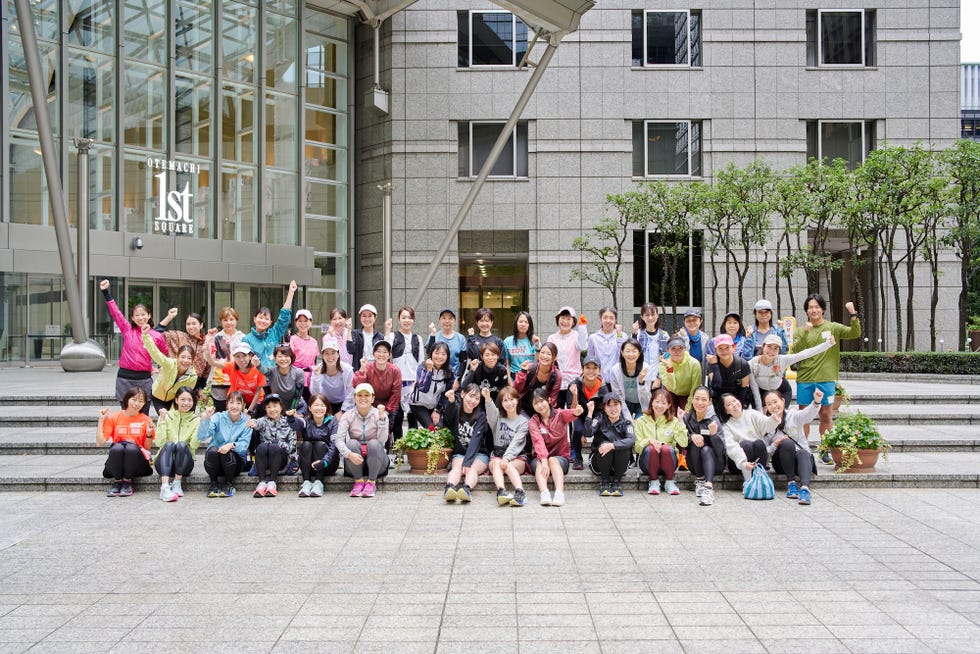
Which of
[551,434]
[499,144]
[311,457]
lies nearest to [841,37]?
[499,144]

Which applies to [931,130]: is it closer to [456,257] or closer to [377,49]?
[456,257]

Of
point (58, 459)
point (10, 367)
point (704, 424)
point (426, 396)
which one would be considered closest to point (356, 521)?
point (426, 396)

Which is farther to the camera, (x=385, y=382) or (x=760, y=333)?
(x=760, y=333)

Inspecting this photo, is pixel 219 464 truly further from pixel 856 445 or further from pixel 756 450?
pixel 856 445

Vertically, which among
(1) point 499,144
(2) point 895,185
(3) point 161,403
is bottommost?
(3) point 161,403

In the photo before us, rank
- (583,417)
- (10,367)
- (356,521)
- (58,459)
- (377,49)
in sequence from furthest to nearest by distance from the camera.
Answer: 1. (377,49)
2. (10,367)
3. (58,459)
4. (583,417)
5. (356,521)

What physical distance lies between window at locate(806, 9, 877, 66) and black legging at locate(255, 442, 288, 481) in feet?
84.2

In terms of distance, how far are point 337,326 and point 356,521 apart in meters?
3.81

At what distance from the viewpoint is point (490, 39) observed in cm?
2866

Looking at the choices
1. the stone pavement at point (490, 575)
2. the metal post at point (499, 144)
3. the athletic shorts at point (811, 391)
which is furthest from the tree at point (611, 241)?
the stone pavement at point (490, 575)

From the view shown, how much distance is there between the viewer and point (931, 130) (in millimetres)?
28188

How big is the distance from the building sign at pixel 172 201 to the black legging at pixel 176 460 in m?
18.2

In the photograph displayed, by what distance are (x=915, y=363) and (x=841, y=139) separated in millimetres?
10078

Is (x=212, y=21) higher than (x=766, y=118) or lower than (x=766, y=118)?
higher
